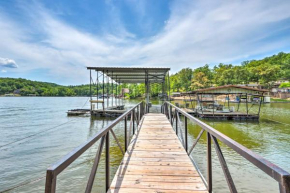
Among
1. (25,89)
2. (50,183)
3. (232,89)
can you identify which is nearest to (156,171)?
(50,183)

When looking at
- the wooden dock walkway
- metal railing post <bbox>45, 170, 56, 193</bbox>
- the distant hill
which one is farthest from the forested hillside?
metal railing post <bbox>45, 170, 56, 193</bbox>

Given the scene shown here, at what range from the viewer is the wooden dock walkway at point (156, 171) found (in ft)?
6.33

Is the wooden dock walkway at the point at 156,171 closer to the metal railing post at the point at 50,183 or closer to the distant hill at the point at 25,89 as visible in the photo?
the metal railing post at the point at 50,183

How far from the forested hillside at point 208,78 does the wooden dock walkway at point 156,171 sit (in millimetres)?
15912

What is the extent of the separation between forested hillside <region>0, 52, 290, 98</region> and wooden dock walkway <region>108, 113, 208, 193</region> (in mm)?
15912

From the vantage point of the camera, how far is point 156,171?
2375mm

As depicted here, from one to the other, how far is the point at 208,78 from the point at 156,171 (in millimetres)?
51445

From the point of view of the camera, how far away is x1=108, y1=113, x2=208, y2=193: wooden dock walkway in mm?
1930

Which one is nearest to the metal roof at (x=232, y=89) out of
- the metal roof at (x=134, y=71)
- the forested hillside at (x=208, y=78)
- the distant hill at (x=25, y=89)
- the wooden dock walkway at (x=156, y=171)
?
the metal roof at (x=134, y=71)

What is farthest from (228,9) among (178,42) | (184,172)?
(184,172)

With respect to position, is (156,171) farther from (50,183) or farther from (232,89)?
(232,89)

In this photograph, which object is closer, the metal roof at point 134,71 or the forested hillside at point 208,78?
the metal roof at point 134,71

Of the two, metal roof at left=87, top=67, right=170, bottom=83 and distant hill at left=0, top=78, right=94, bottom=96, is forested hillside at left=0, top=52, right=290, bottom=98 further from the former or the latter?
metal roof at left=87, top=67, right=170, bottom=83

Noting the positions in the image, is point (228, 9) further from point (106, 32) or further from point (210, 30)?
point (106, 32)
